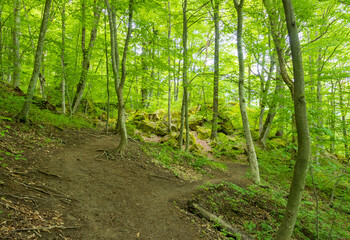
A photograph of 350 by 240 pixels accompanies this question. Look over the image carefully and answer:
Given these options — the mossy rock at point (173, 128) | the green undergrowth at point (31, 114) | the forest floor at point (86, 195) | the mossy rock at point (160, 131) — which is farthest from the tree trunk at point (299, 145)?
the mossy rock at point (173, 128)

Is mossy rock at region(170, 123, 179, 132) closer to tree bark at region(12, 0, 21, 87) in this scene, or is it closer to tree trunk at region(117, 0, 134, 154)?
tree trunk at region(117, 0, 134, 154)

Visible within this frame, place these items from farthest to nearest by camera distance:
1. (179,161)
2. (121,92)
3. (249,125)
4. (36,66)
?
(179,161) < (249,125) < (121,92) < (36,66)

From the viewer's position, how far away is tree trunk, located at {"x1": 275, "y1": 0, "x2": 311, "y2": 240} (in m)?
2.64

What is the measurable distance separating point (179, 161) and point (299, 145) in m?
6.36

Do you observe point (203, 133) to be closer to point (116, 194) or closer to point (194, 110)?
point (194, 110)

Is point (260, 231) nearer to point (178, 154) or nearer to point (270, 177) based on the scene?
point (270, 177)

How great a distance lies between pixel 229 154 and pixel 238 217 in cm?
700

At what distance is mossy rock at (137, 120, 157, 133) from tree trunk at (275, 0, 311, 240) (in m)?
9.86

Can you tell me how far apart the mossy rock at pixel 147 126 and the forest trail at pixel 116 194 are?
463 cm

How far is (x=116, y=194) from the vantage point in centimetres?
454

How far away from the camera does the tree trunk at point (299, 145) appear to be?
264 cm

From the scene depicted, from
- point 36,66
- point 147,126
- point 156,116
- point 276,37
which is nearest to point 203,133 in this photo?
point 156,116

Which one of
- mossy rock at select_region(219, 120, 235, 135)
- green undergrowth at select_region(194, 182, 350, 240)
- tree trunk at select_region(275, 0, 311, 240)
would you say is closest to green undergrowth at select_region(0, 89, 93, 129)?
green undergrowth at select_region(194, 182, 350, 240)

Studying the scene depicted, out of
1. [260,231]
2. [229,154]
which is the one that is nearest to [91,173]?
[260,231]
